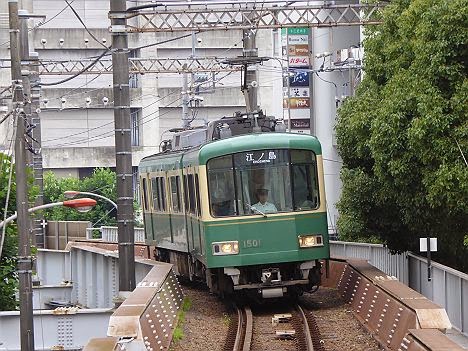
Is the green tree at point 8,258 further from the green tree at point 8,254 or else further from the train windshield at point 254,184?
the train windshield at point 254,184

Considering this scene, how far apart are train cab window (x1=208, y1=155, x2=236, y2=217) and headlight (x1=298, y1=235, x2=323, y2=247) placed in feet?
4.01

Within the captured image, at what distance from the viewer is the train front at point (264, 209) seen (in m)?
21.6

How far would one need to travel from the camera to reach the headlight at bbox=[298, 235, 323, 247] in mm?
21844

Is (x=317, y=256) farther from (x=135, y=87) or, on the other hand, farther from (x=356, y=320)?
(x=135, y=87)

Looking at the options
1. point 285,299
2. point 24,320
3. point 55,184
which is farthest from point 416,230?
point 55,184

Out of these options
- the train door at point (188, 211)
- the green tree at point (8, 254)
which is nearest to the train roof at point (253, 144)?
the train door at point (188, 211)

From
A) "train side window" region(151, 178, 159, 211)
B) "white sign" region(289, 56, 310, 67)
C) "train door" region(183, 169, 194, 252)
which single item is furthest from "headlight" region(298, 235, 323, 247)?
"white sign" region(289, 56, 310, 67)

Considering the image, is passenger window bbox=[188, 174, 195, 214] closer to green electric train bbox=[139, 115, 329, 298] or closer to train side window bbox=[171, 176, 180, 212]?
green electric train bbox=[139, 115, 329, 298]

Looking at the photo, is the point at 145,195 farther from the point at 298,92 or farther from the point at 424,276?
the point at 298,92

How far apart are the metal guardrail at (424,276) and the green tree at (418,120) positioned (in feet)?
2.65

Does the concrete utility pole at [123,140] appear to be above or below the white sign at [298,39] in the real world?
below

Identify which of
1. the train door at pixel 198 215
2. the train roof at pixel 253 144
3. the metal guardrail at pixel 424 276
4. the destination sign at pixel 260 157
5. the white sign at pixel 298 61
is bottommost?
the metal guardrail at pixel 424 276

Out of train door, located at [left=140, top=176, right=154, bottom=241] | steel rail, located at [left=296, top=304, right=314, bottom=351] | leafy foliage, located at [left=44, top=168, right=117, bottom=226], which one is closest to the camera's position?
steel rail, located at [left=296, top=304, right=314, bottom=351]

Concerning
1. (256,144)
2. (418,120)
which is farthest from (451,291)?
(256,144)
